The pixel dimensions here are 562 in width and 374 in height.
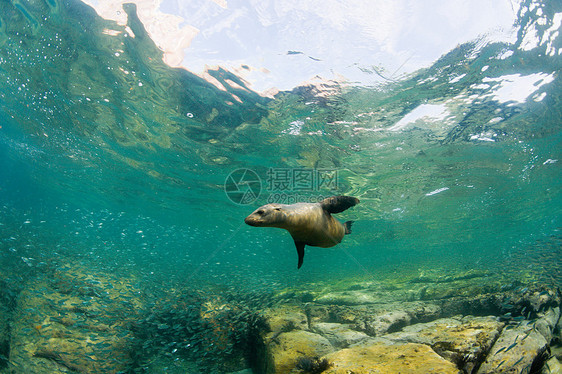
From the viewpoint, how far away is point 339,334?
21.9ft

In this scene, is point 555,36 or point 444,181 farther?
point 444,181

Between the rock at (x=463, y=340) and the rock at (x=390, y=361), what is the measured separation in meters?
0.40

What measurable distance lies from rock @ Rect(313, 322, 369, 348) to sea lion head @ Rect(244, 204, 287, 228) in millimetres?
5144

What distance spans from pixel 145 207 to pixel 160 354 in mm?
20005

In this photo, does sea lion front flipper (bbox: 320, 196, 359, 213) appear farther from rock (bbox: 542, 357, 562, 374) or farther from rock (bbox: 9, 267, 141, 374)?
rock (bbox: 9, 267, 141, 374)

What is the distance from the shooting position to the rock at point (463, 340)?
12.4ft

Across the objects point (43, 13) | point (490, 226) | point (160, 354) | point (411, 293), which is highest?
point (43, 13)

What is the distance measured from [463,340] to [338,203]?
341 cm

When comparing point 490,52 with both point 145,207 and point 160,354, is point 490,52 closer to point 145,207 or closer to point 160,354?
point 160,354

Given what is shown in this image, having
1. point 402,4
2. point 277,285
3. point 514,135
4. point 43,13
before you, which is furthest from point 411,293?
point 43,13

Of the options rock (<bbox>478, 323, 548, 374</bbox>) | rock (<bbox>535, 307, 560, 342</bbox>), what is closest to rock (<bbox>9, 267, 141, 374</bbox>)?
rock (<bbox>478, 323, 548, 374</bbox>)

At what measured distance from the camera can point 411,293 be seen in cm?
1259

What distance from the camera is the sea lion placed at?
254 cm

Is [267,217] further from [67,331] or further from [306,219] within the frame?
[67,331]
